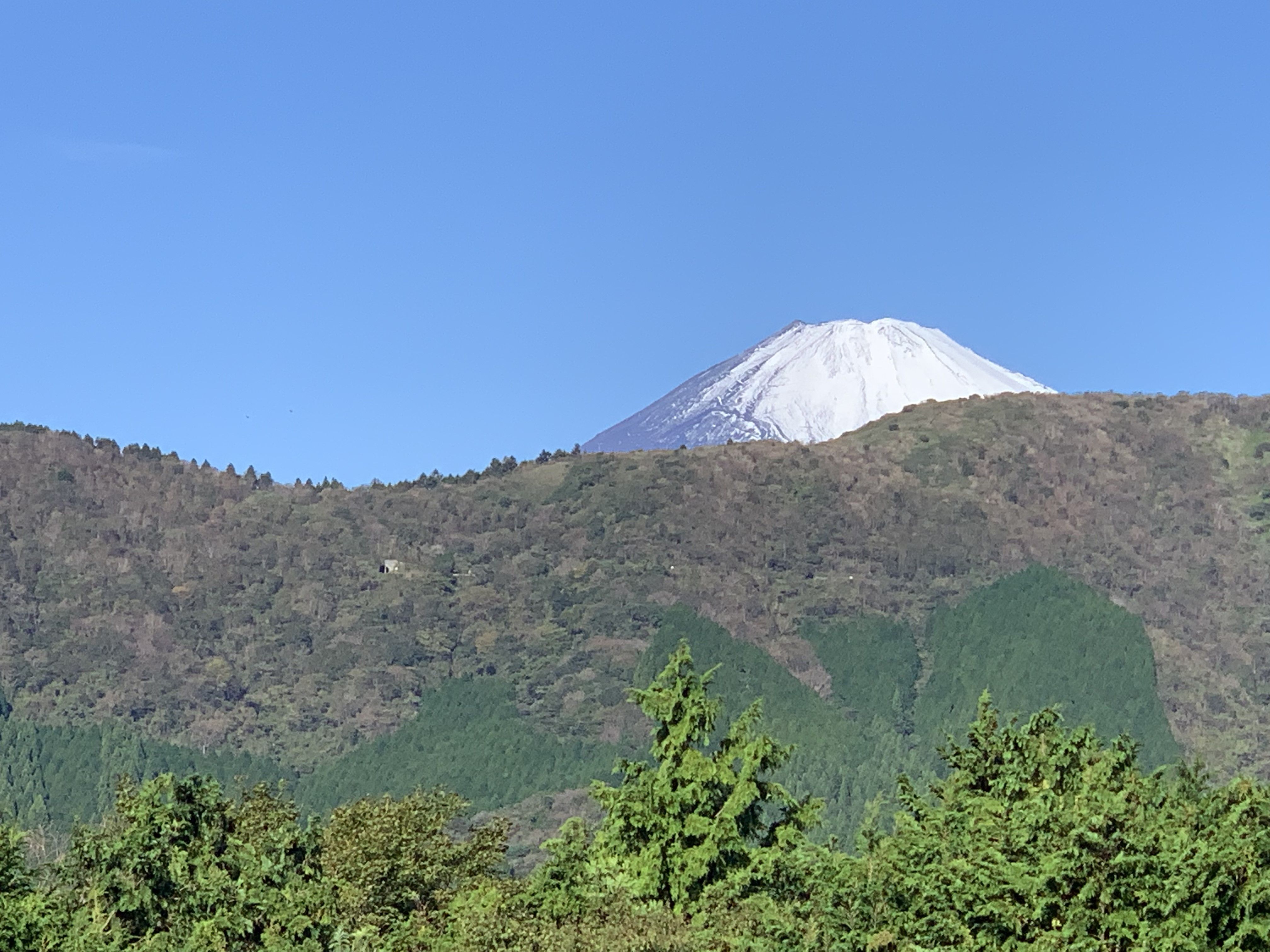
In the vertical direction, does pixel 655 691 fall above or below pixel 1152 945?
above

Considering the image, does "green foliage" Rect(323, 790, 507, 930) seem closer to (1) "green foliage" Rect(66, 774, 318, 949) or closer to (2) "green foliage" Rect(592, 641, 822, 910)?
(1) "green foliage" Rect(66, 774, 318, 949)

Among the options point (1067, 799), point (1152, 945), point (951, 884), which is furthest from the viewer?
point (1067, 799)

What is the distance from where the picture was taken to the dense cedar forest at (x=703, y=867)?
5284 cm

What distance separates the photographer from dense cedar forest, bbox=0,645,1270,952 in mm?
52844

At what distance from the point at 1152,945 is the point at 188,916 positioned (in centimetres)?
2566

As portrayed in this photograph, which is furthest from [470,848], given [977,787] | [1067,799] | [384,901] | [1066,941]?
[1066,941]

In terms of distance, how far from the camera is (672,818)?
75.9m

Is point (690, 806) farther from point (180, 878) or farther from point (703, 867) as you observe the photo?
point (180, 878)

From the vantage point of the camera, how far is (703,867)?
7419 centimetres

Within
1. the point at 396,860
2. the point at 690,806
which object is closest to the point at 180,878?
the point at 396,860

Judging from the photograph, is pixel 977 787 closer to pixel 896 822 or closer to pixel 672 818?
pixel 896 822

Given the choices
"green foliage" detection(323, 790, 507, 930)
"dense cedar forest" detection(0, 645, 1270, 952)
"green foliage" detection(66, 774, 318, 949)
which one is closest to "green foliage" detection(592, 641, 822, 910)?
"dense cedar forest" detection(0, 645, 1270, 952)

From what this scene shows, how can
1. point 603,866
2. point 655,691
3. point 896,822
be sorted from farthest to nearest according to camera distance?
point 655,691 < point 603,866 < point 896,822

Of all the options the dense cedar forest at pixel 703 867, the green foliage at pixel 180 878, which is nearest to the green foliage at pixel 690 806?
the dense cedar forest at pixel 703 867
